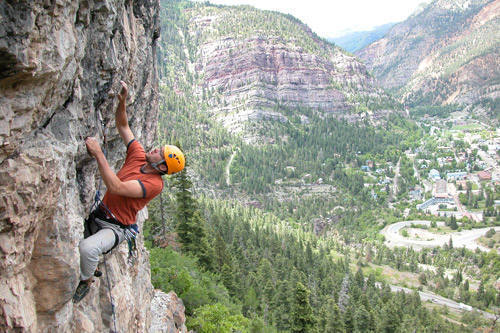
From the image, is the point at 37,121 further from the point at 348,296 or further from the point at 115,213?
the point at 348,296

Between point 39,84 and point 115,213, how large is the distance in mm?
2267

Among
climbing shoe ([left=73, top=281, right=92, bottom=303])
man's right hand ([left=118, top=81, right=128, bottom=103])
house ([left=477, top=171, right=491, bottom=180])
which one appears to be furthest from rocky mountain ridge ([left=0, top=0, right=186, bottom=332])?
house ([left=477, top=171, right=491, bottom=180])

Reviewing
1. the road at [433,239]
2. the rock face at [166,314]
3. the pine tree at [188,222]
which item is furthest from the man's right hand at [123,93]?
the road at [433,239]

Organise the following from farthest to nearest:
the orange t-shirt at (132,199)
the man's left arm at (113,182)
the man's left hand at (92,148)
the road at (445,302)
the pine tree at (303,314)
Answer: the road at (445,302) < the pine tree at (303,314) < the orange t-shirt at (132,199) < the man's left hand at (92,148) < the man's left arm at (113,182)

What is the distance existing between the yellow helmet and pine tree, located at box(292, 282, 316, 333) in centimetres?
1975

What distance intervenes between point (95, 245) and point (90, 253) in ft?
0.45

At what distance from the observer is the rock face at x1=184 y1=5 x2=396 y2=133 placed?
527 ft

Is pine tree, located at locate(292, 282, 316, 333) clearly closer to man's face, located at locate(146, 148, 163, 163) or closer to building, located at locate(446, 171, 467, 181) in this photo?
man's face, located at locate(146, 148, 163, 163)

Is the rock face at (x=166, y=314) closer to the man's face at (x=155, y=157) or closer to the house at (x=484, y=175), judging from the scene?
the man's face at (x=155, y=157)

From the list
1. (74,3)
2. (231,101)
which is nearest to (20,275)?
(74,3)

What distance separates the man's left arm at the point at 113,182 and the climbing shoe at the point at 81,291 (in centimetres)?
184

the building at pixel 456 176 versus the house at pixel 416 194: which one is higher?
the building at pixel 456 176

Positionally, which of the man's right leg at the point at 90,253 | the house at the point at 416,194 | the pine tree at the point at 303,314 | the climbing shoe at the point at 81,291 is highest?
the man's right leg at the point at 90,253

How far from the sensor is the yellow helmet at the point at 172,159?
5227 mm
